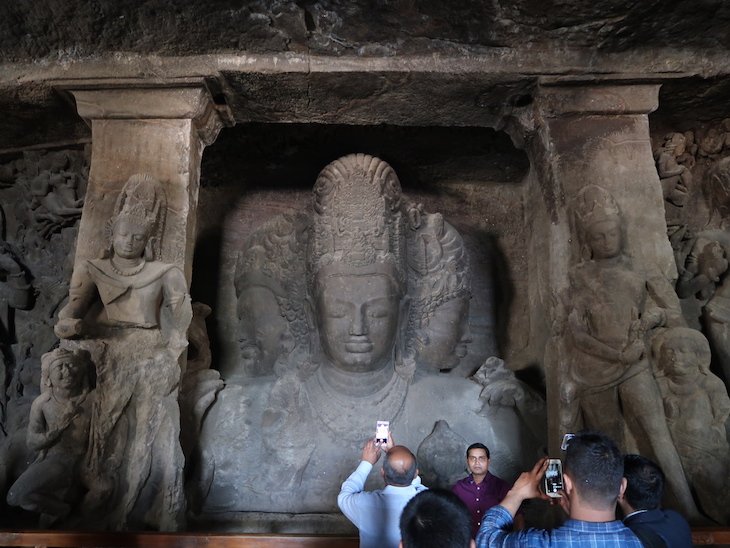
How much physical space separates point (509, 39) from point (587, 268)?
60.7 inches

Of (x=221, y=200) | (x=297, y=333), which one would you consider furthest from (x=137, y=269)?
(x=221, y=200)

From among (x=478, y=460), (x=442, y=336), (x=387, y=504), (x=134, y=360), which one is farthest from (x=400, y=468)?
(x=442, y=336)

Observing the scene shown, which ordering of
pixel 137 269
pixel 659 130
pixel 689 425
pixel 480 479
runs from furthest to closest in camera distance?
pixel 659 130
pixel 137 269
pixel 689 425
pixel 480 479

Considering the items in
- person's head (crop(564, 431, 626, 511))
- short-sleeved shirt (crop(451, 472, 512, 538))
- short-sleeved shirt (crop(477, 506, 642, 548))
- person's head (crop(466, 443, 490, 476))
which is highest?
person's head (crop(564, 431, 626, 511))

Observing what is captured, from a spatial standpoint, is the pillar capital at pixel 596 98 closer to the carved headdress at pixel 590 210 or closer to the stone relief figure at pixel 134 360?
the carved headdress at pixel 590 210

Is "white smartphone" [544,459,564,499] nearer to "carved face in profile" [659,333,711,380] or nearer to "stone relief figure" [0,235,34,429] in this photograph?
"carved face in profile" [659,333,711,380]

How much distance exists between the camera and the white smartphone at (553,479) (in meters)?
1.91

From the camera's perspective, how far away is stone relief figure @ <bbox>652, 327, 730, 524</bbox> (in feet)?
10.3

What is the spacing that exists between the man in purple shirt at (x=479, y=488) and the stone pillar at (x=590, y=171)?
87 cm

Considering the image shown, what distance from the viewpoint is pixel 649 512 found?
6.46 feet

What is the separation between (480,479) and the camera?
2.82 m

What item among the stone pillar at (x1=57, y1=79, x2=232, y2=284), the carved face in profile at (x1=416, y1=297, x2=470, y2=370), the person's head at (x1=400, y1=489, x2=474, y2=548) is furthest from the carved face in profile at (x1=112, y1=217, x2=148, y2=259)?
the person's head at (x1=400, y1=489, x2=474, y2=548)

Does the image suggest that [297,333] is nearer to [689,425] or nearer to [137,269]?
[137,269]

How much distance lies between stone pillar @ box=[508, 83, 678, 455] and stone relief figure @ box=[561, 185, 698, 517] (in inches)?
3.8
